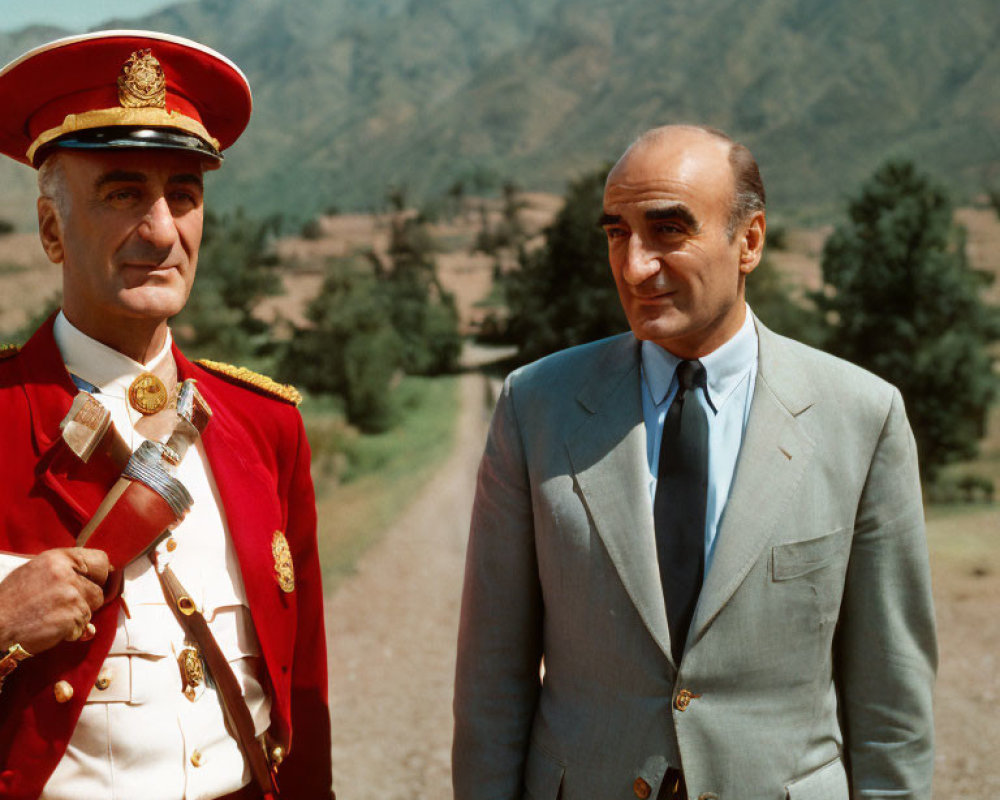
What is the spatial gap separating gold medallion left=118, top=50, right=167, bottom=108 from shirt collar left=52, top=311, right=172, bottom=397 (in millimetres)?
666

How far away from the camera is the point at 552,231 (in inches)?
1179

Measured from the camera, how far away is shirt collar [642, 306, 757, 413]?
302 centimetres

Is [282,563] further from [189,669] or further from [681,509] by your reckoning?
[681,509]

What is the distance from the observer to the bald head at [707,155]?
2.82 metres

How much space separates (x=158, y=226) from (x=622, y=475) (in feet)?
4.87

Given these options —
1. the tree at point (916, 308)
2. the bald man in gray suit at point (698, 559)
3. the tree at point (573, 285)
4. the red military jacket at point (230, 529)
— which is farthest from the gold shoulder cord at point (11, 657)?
the tree at point (573, 285)

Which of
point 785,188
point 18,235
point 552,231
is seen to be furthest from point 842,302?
point 785,188

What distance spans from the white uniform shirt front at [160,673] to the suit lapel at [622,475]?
1.10 meters

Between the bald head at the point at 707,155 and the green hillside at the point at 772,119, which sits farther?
the green hillside at the point at 772,119

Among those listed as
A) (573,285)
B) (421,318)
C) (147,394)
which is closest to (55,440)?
(147,394)

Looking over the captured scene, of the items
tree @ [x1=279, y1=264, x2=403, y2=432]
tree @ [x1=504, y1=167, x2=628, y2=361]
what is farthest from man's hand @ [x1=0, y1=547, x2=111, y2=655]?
tree @ [x1=279, y1=264, x2=403, y2=432]

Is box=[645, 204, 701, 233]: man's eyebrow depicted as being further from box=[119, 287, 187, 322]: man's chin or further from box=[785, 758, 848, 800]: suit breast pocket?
box=[785, 758, 848, 800]: suit breast pocket

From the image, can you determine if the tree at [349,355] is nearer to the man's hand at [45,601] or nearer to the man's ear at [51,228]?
the man's ear at [51,228]

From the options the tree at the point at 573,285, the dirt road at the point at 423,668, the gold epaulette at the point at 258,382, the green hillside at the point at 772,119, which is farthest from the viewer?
the green hillside at the point at 772,119
